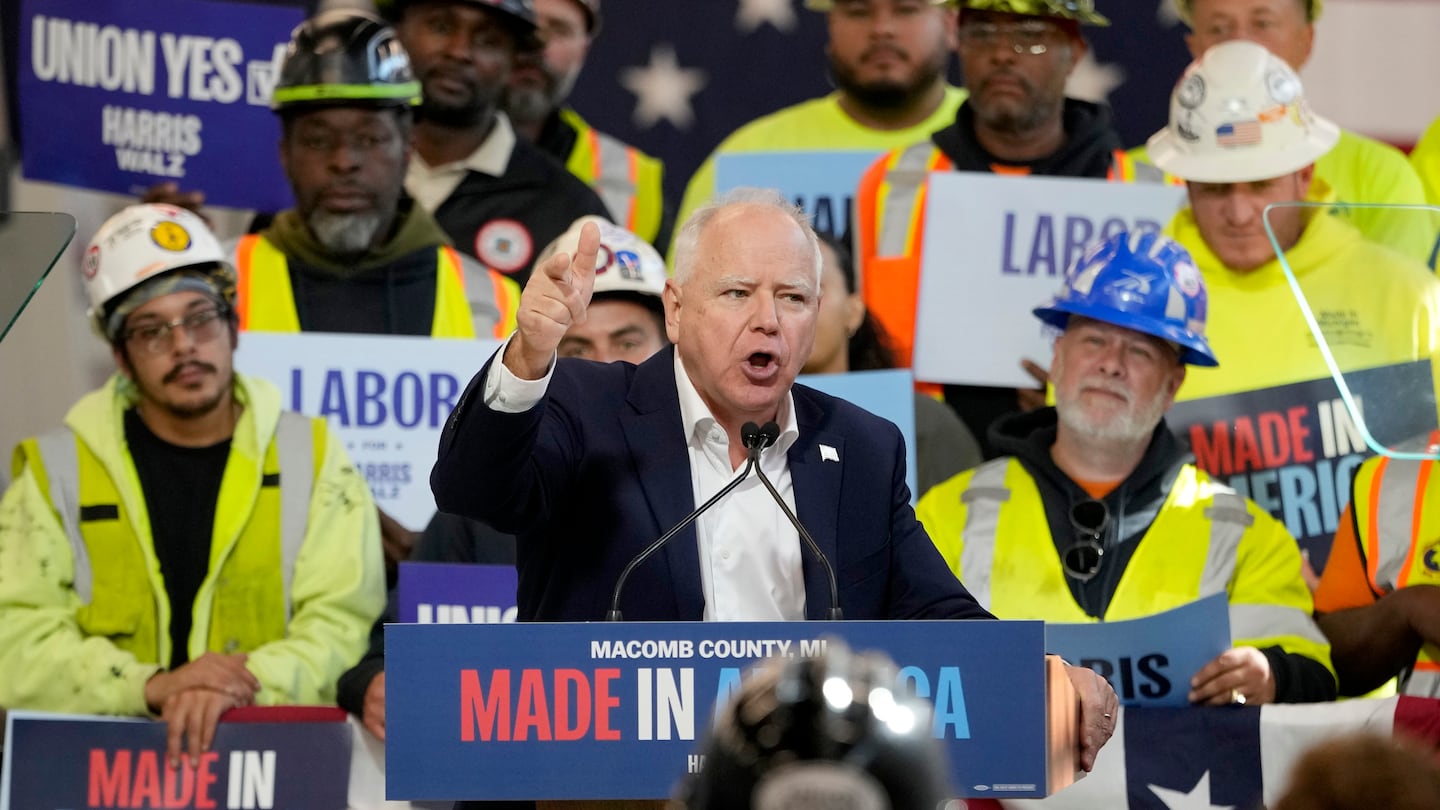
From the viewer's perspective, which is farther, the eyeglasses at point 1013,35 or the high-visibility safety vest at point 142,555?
the eyeglasses at point 1013,35

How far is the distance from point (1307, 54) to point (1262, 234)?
98cm

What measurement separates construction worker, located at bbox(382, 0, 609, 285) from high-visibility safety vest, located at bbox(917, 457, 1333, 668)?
2219 mm

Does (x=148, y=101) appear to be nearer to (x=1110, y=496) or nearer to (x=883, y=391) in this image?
(x=883, y=391)

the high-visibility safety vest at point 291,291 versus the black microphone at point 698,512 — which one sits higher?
the high-visibility safety vest at point 291,291

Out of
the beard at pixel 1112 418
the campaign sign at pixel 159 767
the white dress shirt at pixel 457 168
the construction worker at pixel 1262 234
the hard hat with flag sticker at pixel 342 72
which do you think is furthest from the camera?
the white dress shirt at pixel 457 168

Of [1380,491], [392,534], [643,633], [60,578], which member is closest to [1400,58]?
[1380,491]

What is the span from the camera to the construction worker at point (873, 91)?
7.35m

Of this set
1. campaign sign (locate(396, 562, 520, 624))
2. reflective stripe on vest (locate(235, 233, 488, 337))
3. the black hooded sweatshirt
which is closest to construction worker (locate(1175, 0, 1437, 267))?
the black hooded sweatshirt

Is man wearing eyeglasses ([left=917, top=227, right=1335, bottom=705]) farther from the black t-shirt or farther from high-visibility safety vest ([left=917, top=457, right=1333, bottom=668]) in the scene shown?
the black t-shirt

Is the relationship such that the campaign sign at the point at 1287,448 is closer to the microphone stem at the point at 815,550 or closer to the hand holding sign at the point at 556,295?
the microphone stem at the point at 815,550

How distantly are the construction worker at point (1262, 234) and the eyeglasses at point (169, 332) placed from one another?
9.19 feet

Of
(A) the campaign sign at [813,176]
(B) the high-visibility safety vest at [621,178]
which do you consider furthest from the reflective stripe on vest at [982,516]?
(B) the high-visibility safety vest at [621,178]

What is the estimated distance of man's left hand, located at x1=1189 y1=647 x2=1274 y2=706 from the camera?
495cm

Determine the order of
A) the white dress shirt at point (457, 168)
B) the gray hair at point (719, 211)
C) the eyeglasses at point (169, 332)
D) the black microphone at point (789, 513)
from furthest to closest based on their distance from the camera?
the white dress shirt at point (457, 168) < the eyeglasses at point (169, 332) < the gray hair at point (719, 211) < the black microphone at point (789, 513)
